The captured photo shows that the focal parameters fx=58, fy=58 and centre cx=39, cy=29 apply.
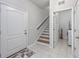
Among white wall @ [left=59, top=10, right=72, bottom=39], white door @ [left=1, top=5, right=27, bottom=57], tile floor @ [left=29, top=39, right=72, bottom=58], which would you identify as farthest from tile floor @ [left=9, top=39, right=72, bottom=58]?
white wall @ [left=59, top=10, right=72, bottom=39]

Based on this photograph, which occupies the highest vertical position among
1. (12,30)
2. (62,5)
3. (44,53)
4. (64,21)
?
(62,5)

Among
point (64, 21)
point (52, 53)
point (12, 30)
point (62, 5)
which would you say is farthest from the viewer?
point (64, 21)

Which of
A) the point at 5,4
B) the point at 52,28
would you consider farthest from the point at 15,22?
the point at 52,28

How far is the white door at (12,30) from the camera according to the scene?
203 cm

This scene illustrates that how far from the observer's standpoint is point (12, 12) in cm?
234

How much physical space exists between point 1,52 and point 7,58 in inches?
12.9

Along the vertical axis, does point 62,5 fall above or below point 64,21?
above

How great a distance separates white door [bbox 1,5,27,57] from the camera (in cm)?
203

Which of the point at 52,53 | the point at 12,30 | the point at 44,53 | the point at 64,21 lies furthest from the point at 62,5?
the point at 64,21

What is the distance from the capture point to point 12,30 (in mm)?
2340

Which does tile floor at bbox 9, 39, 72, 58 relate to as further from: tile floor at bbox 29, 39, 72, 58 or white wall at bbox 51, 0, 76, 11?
white wall at bbox 51, 0, 76, 11

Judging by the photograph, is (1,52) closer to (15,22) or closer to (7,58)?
(7,58)

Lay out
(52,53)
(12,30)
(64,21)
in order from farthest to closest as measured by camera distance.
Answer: (64,21)
(52,53)
(12,30)

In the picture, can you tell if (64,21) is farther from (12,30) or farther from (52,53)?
(12,30)
